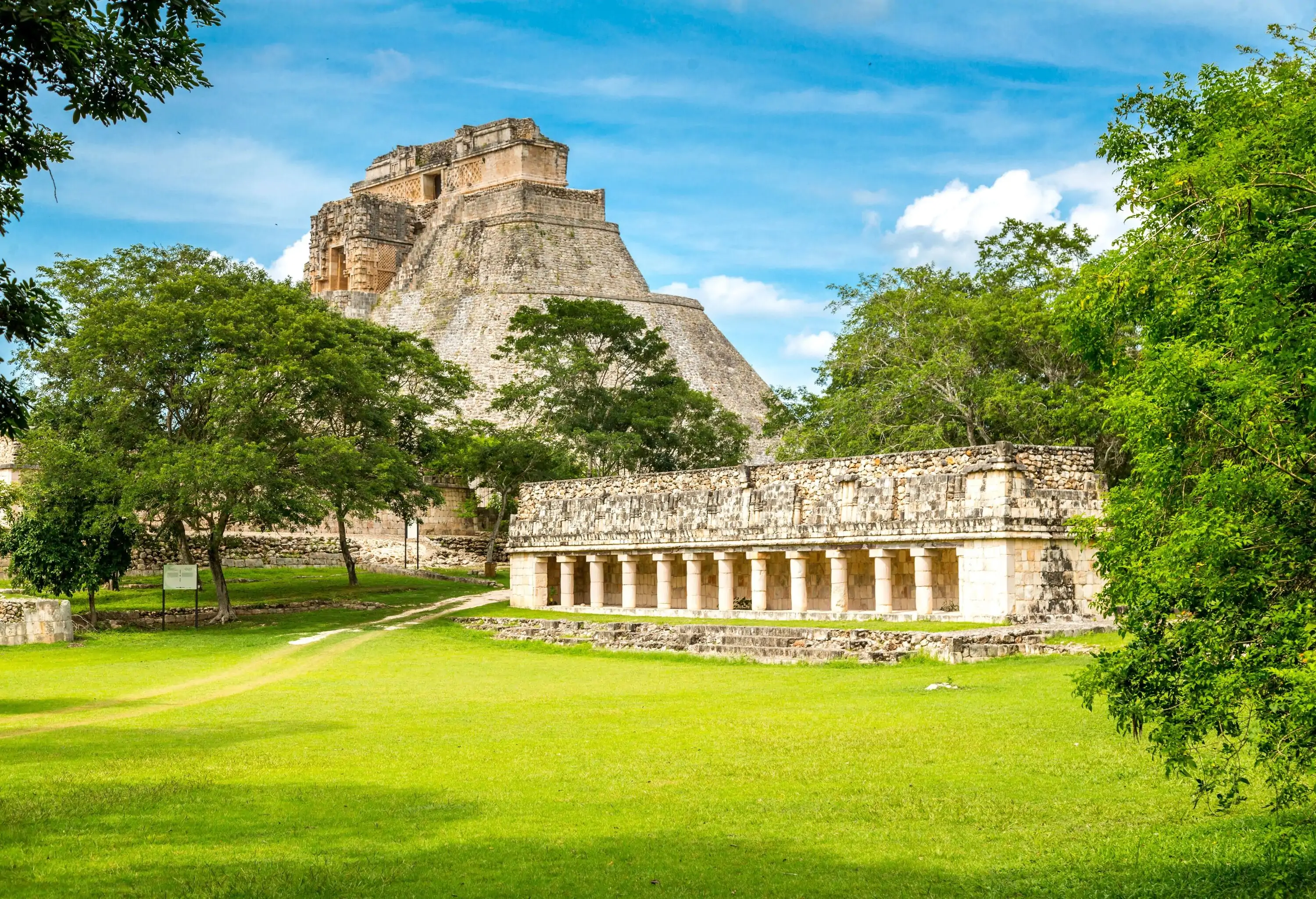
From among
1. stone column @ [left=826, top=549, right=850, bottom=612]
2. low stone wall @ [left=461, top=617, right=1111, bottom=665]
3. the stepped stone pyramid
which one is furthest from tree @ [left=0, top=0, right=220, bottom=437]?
the stepped stone pyramid

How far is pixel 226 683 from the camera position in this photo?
20.2 meters

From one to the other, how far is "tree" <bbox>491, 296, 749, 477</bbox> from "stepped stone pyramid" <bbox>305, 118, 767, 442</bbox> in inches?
738

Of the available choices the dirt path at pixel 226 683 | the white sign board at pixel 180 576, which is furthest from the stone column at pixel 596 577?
the white sign board at pixel 180 576

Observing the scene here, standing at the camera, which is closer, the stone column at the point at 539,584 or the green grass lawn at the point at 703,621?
the green grass lawn at the point at 703,621

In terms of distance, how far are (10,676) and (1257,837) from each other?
63.3 feet

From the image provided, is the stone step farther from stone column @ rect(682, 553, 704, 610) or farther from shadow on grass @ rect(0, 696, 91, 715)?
shadow on grass @ rect(0, 696, 91, 715)

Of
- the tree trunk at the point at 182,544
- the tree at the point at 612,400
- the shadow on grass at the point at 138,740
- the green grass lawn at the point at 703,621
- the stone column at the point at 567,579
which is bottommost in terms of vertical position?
the shadow on grass at the point at 138,740

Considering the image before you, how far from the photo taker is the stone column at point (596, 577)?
30047 mm

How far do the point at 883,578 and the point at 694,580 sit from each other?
5.27 m

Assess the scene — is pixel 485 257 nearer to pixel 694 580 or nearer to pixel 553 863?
pixel 694 580

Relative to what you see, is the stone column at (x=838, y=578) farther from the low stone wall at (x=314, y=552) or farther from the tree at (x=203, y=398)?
the low stone wall at (x=314, y=552)

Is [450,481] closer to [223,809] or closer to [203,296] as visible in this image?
[203,296]

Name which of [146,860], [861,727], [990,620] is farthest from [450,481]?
[146,860]

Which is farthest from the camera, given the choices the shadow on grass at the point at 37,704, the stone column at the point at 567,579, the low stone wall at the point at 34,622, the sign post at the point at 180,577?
A: the stone column at the point at 567,579
